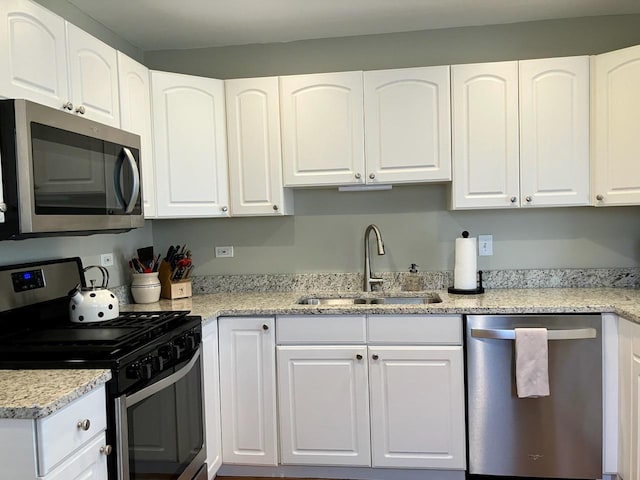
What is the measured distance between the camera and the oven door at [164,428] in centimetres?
167

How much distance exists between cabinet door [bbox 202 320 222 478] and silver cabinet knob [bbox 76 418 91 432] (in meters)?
0.92

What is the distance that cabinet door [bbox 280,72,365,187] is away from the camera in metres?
2.82

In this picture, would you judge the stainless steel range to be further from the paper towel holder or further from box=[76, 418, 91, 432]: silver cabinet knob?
the paper towel holder

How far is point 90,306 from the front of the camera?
217 cm

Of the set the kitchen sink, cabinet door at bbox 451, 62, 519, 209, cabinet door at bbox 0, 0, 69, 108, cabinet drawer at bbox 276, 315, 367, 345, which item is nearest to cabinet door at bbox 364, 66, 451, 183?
cabinet door at bbox 451, 62, 519, 209

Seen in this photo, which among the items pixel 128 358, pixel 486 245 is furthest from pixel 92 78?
pixel 486 245

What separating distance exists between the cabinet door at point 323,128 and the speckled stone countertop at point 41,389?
1622mm

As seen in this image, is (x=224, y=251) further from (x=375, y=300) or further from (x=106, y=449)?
(x=106, y=449)

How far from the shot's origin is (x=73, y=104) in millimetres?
2068

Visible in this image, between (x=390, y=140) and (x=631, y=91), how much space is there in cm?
118

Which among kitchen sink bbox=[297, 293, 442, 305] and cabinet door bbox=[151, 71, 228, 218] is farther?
kitchen sink bbox=[297, 293, 442, 305]

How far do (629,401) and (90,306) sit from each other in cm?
233

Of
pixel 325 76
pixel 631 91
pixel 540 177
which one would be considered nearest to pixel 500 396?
pixel 540 177

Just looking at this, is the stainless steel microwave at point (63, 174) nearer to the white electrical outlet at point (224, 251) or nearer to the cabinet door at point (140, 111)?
the cabinet door at point (140, 111)
